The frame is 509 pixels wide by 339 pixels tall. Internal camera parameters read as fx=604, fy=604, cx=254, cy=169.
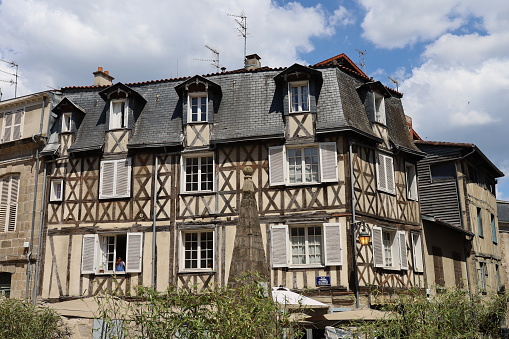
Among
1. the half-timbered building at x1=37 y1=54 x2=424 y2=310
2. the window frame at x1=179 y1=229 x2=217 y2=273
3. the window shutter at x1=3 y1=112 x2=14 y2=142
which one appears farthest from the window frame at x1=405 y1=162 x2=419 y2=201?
the window shutter at x1=3 y1=112 x2=14 y2=142

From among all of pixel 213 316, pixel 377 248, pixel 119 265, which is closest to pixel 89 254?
pixel 119 265

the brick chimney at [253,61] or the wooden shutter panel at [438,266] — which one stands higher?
the brick chimney at [253,61]

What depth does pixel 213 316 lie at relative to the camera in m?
6.95

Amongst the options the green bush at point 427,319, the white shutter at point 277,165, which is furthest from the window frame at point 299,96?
the green bush at point 427,319

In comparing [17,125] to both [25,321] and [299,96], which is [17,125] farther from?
[25,321]

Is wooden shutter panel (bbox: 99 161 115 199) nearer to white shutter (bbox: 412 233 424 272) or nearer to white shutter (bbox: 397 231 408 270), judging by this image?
white shutter (bbox: 397 231 408 270)

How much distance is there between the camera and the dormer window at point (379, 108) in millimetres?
18480

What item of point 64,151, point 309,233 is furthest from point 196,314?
point 64,151

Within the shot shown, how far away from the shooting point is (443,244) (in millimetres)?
20500

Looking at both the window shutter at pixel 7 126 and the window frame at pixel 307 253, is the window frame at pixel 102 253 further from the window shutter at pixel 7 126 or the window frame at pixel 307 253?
the window shutter at pixel 7 126

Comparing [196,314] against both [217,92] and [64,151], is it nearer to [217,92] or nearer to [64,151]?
[217,92]

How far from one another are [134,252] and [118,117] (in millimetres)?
4342

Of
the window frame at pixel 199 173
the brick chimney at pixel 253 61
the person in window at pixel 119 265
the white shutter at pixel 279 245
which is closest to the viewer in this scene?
the white shutter at pixel 279 245

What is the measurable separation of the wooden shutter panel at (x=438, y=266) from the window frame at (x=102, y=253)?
373 inches
